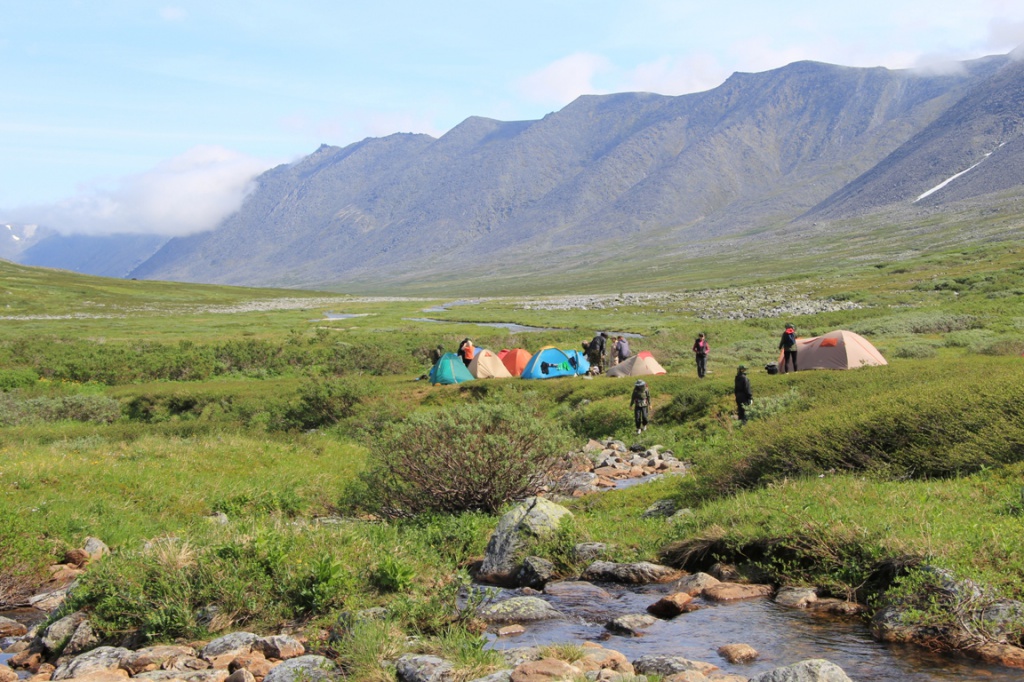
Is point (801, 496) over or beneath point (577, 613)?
over

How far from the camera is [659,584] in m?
11.6

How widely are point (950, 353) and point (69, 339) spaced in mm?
56674

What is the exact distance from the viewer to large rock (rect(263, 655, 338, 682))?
315 inches

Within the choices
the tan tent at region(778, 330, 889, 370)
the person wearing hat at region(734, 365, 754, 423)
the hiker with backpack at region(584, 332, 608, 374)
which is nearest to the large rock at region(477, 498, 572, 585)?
the person wearing hat at region(734, 365, 754, 423)

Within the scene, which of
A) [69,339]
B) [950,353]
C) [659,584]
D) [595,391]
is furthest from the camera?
[69,339]

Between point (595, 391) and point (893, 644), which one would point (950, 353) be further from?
point (893, 644)

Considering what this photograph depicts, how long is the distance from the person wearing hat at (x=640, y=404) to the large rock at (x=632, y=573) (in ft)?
43.2

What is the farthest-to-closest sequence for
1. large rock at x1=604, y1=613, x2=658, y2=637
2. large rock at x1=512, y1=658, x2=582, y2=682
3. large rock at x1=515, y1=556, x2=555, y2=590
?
large rock at x1=515, y1=556, x2=555, y2=590, large rock at x1=604, y1=613, x2=658, y2=637, large rock at x1=512, y1=658, x2=582, y2=682

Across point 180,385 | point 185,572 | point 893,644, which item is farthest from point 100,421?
point 893,644

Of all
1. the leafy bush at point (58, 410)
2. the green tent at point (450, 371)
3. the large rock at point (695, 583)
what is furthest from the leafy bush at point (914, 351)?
the leafy bush at point (58, 410)

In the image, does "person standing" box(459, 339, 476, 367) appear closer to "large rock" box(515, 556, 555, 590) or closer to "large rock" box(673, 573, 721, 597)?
"large rock" box(515, 556, 555, 590)

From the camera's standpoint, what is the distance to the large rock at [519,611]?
1036cm

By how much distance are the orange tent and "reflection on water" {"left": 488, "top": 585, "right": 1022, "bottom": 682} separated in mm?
28138

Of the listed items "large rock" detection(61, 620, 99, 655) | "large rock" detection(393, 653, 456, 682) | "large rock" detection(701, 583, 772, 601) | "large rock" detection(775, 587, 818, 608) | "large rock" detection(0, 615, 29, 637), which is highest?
"large rock" detection(393, 653, 456, 682)
